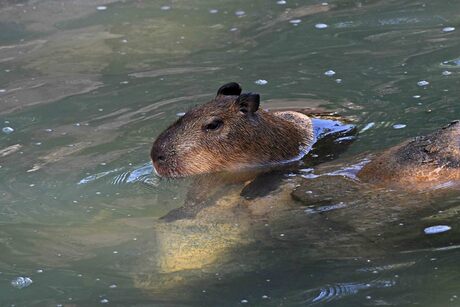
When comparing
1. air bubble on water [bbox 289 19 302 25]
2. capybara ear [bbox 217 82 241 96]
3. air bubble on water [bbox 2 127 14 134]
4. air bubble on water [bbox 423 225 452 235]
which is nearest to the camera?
air bubble on water [bbox 423 225 452 235]

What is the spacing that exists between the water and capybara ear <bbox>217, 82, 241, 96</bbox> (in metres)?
0.91

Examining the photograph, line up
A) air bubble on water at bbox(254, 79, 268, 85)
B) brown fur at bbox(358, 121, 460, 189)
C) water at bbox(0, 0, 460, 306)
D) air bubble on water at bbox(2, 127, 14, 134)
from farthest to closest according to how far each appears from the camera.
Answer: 1. air bubble on water at bbox(254, 79, 268, 85)
2. air bubble on water at bbox(2, 127, 14, 134)
3. brown fur at bbox(358, 121, 460, 189)
4. water at bbox(0, 0, 460, 306)

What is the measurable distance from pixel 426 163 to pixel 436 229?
528 millimetres

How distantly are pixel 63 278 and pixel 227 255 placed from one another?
1.12m

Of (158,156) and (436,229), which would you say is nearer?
(436,229)

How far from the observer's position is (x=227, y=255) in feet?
21.8

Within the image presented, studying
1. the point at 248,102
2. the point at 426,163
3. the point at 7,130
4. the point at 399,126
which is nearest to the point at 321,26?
the point at 399,126

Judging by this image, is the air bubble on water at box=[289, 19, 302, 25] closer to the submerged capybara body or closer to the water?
the water

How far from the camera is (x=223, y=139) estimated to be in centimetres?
830

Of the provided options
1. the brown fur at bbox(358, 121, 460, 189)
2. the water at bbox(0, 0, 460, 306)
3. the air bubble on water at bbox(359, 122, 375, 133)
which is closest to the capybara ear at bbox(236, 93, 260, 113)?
the water at bbox(0, 0, 460, 306)

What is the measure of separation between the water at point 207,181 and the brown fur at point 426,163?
0.49 ft

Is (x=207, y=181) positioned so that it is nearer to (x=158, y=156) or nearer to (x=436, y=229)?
(x=158, y=156)

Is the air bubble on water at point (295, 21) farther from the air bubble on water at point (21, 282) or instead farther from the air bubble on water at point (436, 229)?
the air bubble on water at point (21, 282)

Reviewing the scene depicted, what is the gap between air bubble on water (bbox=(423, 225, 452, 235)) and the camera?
654 cm
